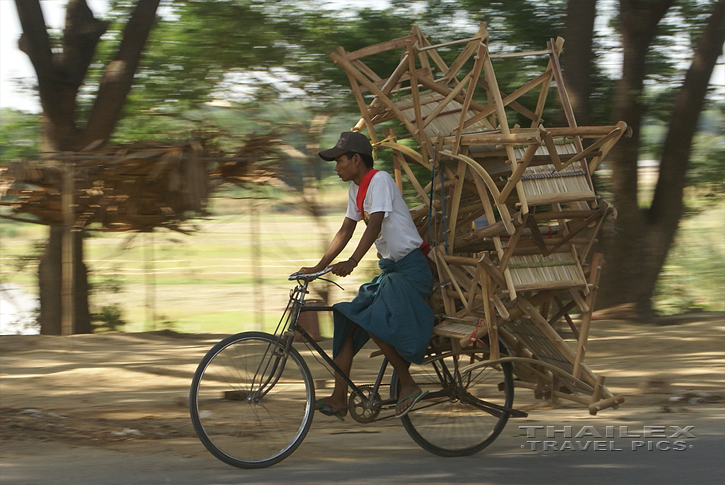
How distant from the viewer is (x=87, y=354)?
7879mm

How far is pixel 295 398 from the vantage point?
176 inches

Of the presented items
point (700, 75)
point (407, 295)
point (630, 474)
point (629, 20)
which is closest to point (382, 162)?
point (629, 20)

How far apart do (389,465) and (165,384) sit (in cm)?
301

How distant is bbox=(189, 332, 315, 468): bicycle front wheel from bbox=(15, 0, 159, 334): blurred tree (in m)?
5.99

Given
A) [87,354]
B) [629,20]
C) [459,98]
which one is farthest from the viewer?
[629,20]

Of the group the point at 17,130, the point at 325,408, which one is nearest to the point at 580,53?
the point at 325,408

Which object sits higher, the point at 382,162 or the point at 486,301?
the point at 486,301

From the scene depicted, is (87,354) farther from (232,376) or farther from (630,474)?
(630,474)

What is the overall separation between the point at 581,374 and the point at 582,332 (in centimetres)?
25

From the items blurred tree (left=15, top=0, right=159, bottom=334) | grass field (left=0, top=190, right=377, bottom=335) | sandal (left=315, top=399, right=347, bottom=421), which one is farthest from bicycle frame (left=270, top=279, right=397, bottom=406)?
blurred tree (left=15, top=0, right=159, bottom=334)

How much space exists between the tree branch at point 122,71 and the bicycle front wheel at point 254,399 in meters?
6.24

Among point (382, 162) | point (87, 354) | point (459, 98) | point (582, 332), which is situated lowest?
point (87, 354)

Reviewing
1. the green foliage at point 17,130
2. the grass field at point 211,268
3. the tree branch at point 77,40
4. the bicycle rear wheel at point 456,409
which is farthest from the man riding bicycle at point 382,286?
the green foliage at point 17,130

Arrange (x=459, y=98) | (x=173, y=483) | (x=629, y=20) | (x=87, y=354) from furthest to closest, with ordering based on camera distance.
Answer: (x=629, y=20) → (x=87, y=354) → (x=459, y=98) → (x=173, y=483)
